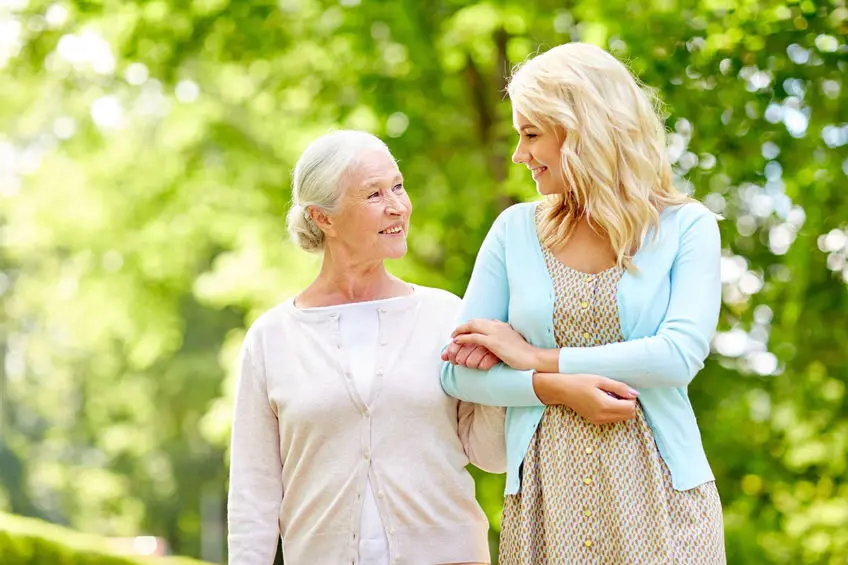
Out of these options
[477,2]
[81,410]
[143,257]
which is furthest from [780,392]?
[81,410]

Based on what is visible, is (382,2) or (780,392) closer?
(382,2)

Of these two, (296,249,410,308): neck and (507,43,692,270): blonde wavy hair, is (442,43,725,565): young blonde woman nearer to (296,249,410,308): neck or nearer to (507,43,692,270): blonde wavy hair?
(507,43,692,270): blonde wavy hair

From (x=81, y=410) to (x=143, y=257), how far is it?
20.8 meters

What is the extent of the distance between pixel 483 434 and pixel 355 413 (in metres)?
0.35

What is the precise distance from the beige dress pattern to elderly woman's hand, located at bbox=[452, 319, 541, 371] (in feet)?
0.29

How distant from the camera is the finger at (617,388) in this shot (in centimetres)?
287

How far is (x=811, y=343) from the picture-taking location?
8.45 metres

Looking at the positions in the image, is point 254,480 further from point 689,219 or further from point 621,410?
point 689,219

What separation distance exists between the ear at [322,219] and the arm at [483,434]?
600 millimetres

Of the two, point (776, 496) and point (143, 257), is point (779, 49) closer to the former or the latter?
point (776, 496)

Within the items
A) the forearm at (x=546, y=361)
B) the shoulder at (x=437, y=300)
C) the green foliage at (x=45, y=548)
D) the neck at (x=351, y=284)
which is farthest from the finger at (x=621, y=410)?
the green foliage at (x=45, y=548)

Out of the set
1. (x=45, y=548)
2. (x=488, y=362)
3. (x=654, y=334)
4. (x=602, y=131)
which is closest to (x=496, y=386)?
(x=488, y=362)

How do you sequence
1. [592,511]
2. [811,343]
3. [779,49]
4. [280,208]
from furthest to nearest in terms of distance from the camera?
1. [280,208]
2. [811,343]
3. [779,49]
4. [592,511]

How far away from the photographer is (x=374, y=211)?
3.44 m
